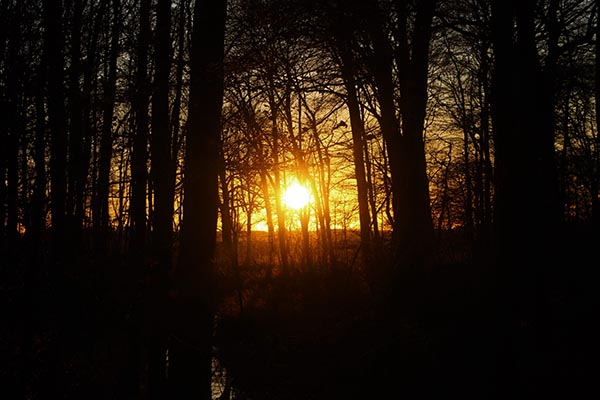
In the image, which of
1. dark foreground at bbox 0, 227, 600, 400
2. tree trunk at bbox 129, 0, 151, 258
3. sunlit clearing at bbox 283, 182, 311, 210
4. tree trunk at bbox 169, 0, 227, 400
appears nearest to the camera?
tree trunk at bbox 169, 0, 227, 400

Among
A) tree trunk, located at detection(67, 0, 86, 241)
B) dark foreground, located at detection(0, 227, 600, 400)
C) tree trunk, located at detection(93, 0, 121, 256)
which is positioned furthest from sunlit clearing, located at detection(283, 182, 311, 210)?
tree trunk, located at detection(67, 0, 86, 241)

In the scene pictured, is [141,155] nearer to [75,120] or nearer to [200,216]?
[200,216]

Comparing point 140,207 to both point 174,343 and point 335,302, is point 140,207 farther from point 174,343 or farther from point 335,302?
point 335,302

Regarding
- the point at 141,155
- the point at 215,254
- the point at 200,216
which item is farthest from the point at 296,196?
the point at 200,216

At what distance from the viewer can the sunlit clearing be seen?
58.3 ft

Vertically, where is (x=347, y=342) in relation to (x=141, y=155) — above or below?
below

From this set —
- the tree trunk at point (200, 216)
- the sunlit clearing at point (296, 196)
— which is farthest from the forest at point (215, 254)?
the sunlit clearing at point (296, 196)

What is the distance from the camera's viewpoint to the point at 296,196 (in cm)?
1855

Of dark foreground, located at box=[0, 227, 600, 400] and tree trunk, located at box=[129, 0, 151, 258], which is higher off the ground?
tree trunk, located at box=[129, 0, 151, 258]

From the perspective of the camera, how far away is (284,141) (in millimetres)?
6668

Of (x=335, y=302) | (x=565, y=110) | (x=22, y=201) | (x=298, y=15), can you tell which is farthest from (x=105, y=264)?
(x=565, y=110)

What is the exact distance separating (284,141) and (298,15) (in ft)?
6.35

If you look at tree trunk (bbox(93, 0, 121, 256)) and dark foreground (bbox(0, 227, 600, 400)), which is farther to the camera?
tree trunk (bbox(93, 0, 121, 256))

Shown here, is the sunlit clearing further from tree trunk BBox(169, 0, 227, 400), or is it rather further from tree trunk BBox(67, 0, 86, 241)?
tree trunk BBox(169, 0, 227, 400)
